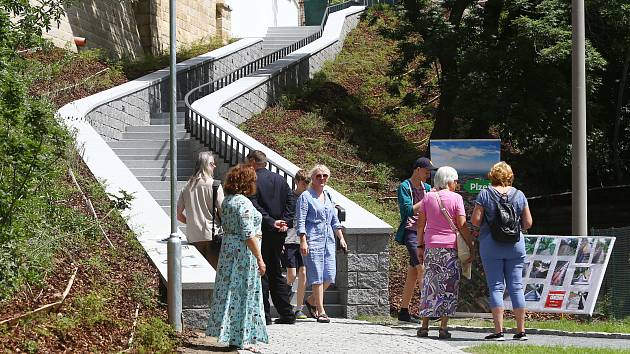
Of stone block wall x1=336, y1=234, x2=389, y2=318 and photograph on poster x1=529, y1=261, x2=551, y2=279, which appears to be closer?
photograph on poster x1=529, y1=261, x2=551, y2=279

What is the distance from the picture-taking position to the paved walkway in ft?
33.1

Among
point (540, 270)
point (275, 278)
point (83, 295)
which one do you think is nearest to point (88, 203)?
point (275, 278)

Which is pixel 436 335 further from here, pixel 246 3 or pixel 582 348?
pixel 246 3

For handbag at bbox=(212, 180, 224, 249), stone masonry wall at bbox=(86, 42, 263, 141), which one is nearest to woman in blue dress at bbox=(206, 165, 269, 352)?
handbag at bbox=(212, 180, 224, 249)

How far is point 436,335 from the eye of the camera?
11773mm

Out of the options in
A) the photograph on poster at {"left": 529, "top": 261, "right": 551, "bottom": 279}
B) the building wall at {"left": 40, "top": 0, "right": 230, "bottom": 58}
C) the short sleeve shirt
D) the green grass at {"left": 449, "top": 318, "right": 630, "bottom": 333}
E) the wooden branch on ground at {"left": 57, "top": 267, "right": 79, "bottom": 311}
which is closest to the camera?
the wooden branch on ground at {"left": 57, "top": 267, "right": 79, "bottom": 311}

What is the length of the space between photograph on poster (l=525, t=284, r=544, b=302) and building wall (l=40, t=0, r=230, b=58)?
650 inches

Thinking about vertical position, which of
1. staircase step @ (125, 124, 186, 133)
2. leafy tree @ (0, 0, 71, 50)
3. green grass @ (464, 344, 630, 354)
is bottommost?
green grass @ (464, 344, 630, 354)

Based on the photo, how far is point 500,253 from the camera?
1127 centimetres

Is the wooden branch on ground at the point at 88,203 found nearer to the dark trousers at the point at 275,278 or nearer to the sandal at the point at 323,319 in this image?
the dark trousers at the point at 275,278

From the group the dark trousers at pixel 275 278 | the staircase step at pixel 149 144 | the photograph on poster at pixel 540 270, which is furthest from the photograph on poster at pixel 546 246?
the staircase step at pixel 149 144

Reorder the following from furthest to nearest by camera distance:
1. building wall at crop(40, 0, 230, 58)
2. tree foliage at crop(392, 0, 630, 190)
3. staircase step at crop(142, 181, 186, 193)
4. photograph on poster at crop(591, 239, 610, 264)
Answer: building wall at crop(40, 0, 230, 58), tree foliage at crop(392, 0, 630, 190), staircase step at crop(142, 181, 186, 193), photograph on poster at crop(591, 239, 610, 264)

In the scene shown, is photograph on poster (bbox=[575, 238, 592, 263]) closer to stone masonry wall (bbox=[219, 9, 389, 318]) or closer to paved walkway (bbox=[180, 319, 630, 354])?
paved walkway (bbox=[180, 319, 630, 354])

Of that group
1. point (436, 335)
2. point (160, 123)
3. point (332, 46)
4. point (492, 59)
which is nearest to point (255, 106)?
point (160, 123)
